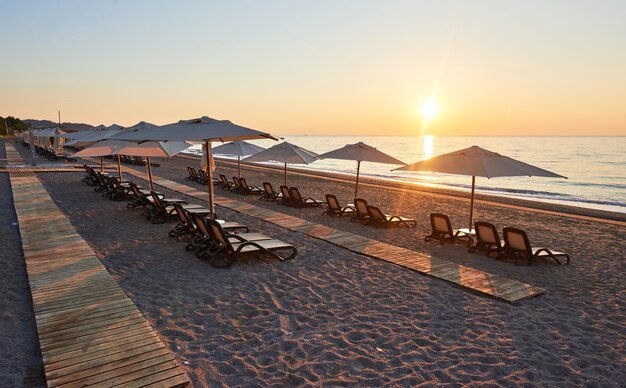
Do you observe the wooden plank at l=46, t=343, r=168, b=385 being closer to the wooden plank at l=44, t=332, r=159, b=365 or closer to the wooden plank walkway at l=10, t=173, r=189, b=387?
the wooden plank walkway at l=10, t=173, r=189, b=387

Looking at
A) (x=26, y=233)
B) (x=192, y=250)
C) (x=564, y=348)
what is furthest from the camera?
A: (x=26, y=233)

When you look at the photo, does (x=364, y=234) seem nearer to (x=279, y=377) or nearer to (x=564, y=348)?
(x=564, y=348)

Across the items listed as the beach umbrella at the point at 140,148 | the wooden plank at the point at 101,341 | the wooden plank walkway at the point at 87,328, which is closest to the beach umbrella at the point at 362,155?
the beach umbrella at the point at 140,148

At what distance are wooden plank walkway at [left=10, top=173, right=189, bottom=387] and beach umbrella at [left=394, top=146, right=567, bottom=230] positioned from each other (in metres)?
6.36

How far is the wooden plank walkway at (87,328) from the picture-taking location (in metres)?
3.44

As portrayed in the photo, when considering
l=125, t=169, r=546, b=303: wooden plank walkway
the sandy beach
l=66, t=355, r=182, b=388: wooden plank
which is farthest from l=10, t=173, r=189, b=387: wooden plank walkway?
l=125, t=169, r=546, b=303: wooden plank walkway

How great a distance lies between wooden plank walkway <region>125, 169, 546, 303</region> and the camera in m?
5.92

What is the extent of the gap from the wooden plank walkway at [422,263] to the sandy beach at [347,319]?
206 mm

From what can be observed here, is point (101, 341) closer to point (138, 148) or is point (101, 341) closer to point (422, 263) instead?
point (422, 263)

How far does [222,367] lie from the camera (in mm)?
3785

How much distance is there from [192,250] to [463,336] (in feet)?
16.5

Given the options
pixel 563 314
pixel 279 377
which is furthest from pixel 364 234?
pixel 279 377

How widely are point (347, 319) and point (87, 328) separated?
2.87 metres

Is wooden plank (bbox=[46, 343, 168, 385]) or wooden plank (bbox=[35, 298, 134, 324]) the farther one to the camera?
wooden plank (bbox=[35, 298, 134, 324])
